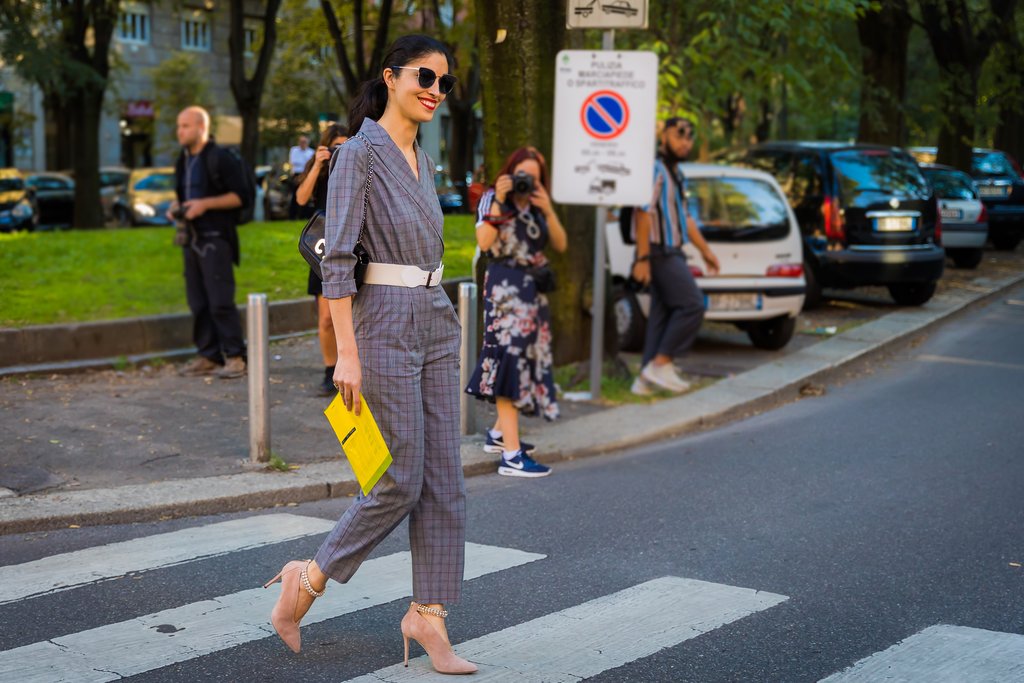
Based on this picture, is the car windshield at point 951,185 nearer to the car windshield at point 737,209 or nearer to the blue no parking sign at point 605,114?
the car windshield at point 737,209

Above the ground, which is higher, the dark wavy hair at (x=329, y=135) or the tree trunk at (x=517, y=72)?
the tree trunk at (x=517, y=72)

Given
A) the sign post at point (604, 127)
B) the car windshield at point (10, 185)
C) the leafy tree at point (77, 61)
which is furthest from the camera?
the car windshield at point (10, 185)

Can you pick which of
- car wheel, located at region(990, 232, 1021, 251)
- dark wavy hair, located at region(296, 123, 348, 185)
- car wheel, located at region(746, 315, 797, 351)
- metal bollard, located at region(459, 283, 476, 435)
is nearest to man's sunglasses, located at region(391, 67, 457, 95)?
metal bollard, located at region(459, 283, 476, 435)

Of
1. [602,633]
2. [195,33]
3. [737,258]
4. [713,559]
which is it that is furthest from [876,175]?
[195,33]

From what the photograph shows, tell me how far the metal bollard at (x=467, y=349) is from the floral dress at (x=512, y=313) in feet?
1.24

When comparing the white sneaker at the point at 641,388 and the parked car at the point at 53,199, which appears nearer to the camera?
the white sneaker at the point at 641,388

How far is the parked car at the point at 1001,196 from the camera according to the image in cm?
2592

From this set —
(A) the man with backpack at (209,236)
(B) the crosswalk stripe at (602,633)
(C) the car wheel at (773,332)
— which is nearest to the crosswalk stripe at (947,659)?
(B) the crosswalk stripe at (602,633)

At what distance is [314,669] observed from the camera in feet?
14.5

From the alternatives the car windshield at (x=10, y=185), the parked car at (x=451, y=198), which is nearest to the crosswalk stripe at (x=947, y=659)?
the car windshield at (x=10, y=185)

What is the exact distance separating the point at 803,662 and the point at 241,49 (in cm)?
2369

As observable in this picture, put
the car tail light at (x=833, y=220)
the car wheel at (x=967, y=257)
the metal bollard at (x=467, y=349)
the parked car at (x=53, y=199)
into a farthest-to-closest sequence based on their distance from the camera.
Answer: the parked car at (x=53, y=199) < the car wheel at (x=967, y=257) < the car tail light at (x=833, y=220) < the metal bollard at (x=467, y=349)

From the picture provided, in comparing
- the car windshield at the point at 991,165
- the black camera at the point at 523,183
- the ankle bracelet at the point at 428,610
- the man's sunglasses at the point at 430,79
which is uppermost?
the man's sunglasses at the point at 430,79

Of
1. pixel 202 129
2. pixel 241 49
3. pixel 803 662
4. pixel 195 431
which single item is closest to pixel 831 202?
pixel 202 129
